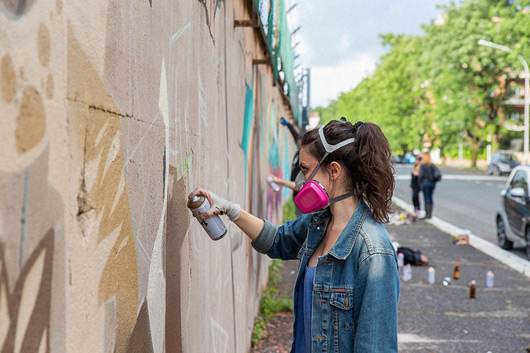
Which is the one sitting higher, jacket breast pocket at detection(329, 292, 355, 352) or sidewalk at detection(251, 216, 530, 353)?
jacket breast pocket at detection(329, 292, 355, 352)

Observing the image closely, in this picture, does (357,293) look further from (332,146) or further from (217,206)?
(217,206)

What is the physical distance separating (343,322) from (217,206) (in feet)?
2.51

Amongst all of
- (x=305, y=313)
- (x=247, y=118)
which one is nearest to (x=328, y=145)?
(x=305, y=313)

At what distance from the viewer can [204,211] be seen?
7.80 ft

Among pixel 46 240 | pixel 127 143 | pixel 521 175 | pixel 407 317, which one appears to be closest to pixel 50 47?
pixel 46 240

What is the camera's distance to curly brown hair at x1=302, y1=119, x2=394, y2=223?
2422 millimetres

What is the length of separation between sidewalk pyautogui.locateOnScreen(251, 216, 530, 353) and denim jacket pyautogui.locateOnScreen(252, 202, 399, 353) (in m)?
3.15

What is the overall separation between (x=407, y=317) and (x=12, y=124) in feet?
20.7

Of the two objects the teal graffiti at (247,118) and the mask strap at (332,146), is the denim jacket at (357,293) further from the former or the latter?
the teal graffiti at (247,118)

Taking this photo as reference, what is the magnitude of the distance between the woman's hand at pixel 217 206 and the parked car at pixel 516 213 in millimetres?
8371

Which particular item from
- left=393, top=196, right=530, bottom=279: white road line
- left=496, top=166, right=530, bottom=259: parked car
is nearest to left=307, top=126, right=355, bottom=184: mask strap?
left=393, top=196, right=530, bottom=279: white road line

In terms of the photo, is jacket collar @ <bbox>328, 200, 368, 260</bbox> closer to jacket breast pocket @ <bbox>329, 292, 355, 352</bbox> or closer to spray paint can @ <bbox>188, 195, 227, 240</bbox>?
jacket breast pocket @ <bbox>329, 292, 355, 352</bbox>

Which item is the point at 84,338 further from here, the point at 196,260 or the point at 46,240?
the point at 196,260

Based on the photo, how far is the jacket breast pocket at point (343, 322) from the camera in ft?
7.25
